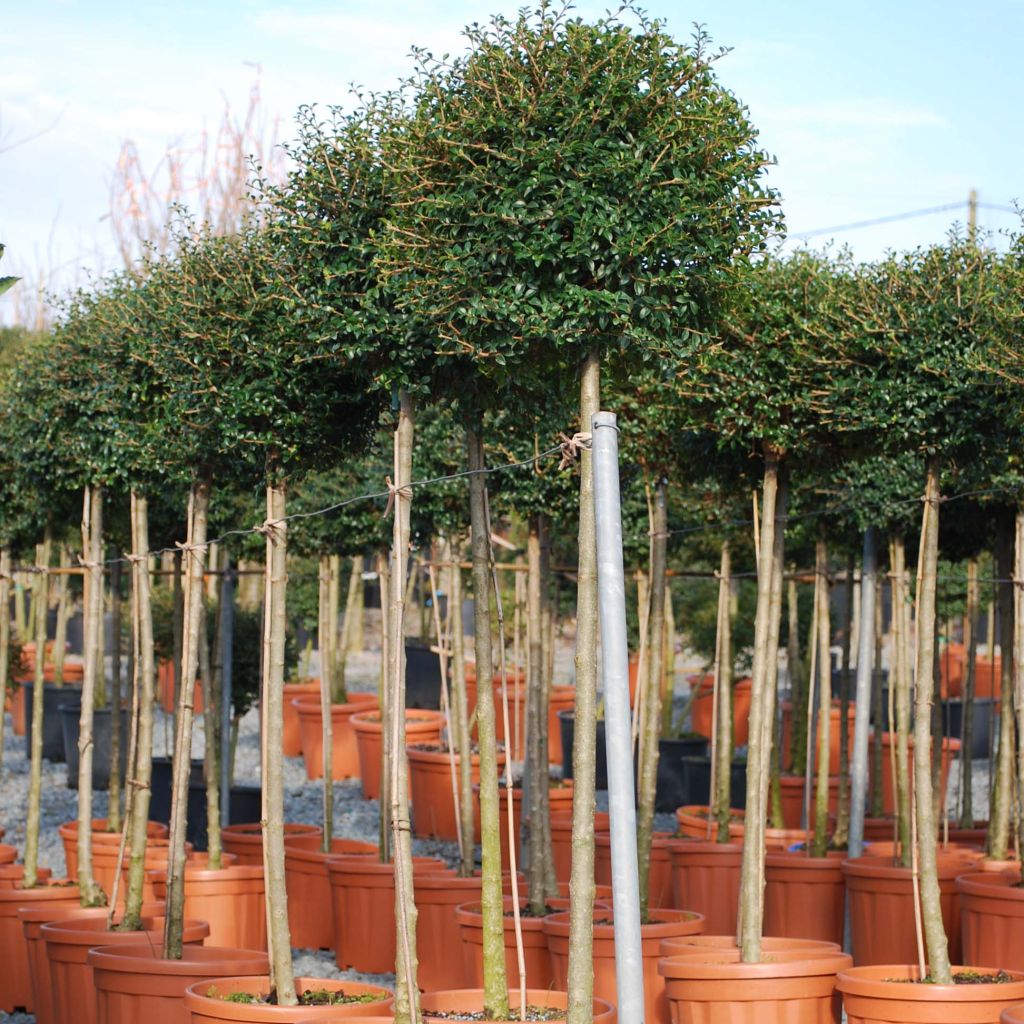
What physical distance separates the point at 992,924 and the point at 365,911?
3657mm

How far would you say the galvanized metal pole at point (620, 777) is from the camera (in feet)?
12.9

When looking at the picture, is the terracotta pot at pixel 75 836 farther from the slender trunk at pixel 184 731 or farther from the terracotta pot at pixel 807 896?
the terracotta pot at pixel 807 896

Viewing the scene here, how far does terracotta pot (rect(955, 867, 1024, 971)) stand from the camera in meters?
7.65

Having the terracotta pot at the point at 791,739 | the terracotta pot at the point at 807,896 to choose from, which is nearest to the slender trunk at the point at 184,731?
the terracotta pot at the point at 807,896

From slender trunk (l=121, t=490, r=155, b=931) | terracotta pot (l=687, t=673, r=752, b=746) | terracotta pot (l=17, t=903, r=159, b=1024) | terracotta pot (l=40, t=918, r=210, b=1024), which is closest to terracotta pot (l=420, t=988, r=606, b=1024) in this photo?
terracotta pot (l=40, t=918, r=210, b=1024)

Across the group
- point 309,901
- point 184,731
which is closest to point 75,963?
point 184,731

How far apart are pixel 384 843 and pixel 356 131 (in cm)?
503

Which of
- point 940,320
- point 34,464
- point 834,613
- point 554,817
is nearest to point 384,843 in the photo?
point 554,817

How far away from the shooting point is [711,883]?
9680 millimetres

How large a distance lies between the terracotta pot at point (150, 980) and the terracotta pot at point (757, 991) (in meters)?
1.74

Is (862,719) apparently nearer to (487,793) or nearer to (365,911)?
(365,911)

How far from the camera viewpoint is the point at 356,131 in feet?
19.5

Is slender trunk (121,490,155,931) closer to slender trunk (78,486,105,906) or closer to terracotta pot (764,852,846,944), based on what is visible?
slender trunk (78,486,105,906)

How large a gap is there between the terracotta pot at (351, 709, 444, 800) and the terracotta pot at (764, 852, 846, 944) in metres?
5.79
